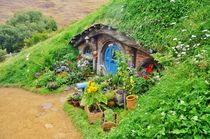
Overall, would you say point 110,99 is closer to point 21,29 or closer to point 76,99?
point 76,99

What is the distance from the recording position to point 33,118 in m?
12.6

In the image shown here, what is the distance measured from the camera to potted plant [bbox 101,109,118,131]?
10.3 meters

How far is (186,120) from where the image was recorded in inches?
263

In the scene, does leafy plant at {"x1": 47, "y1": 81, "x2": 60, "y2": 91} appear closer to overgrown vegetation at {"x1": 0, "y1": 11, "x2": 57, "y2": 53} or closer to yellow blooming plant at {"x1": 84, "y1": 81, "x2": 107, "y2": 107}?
yellow blooming plant at {"x1": 84, "y1": 81, "x2": 107, "y2": 107}

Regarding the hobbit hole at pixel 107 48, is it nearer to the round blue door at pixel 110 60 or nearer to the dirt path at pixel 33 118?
the round blue door at pixel 110 60

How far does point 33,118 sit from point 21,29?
2677 cm

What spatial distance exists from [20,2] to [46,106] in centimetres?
4490

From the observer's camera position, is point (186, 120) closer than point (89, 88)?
Yes

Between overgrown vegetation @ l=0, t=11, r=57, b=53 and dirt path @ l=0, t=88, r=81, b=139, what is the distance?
19994 millimetres

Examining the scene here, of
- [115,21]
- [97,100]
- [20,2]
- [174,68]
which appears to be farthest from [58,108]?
[20,2]

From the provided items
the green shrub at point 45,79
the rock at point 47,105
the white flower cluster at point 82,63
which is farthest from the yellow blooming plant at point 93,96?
the green shrub at point 45,79

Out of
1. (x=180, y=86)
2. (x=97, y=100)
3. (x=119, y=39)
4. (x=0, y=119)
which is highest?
(x=119, y=39)

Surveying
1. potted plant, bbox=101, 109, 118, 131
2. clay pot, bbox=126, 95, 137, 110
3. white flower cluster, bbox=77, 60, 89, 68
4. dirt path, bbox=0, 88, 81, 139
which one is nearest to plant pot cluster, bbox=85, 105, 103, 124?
potted plant, bbox=101, 109, 118, 131

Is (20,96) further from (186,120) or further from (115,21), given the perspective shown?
(186,120)
